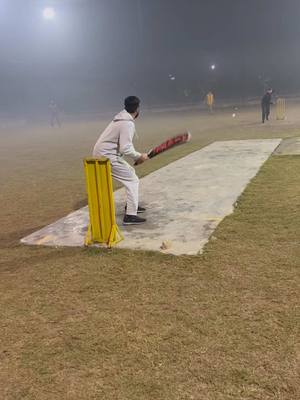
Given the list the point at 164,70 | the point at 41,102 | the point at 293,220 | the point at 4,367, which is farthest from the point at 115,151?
the point at 164,70

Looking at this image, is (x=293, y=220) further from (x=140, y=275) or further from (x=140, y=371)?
(x=140, y=371)

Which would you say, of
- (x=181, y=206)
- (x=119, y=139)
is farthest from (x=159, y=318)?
(x=181, y=206)

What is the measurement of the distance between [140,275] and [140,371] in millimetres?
1561

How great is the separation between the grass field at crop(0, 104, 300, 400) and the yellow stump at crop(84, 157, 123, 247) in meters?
0.28

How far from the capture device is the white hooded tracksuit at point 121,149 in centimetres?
565

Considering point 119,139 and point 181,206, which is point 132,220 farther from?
point 119,139

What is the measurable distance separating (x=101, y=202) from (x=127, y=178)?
836mm

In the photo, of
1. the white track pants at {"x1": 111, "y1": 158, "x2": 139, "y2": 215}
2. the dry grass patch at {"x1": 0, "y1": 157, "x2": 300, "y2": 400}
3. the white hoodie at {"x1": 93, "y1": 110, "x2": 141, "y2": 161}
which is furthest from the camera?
the white track pants at {"x1": 111, "y1": 158, "x2": 139, "y2": 215}

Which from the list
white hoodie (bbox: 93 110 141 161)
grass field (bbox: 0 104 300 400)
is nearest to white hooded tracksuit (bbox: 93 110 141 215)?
white hoodie (bbox: 93 110 141 161)

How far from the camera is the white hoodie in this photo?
18.5 ft

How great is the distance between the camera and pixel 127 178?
5.93 m

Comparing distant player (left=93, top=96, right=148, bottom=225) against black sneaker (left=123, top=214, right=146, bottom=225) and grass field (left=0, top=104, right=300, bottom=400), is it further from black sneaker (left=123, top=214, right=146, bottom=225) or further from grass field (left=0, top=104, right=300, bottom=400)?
grass field (left=0, top=104, right=300, bottom=400)

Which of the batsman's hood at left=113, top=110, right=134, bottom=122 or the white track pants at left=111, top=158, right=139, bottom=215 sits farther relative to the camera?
the white track pants at left=111, top=158, right=139, bottom=215

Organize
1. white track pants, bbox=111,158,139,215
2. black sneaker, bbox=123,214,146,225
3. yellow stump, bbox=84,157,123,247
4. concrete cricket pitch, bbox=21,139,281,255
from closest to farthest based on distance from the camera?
yellow stump, bbox=84,157,123,247, concrete cricket pitch, bbox=21,139,281,255, white track pants, bbox=111,158,139,215, black sneaker, bbox=123,214,146,225
